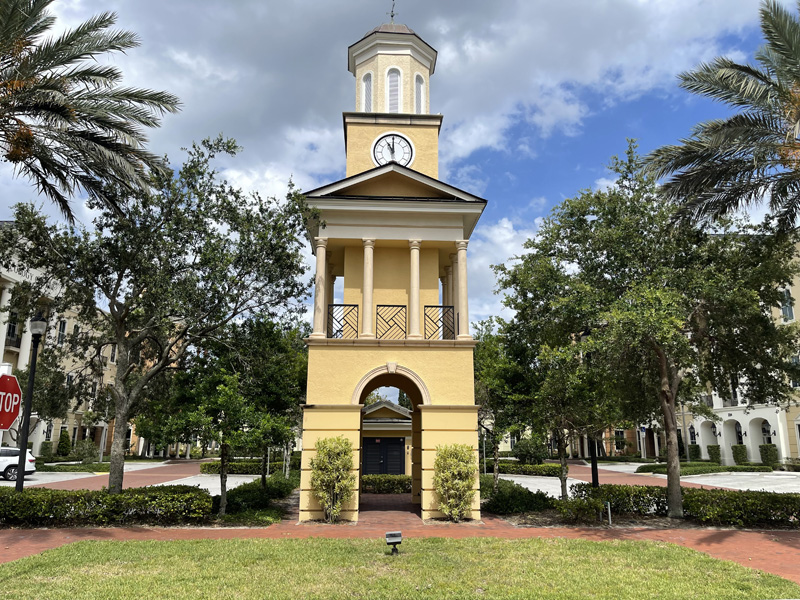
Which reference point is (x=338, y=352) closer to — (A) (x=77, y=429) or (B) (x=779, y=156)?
(B) (x=779, y=156)

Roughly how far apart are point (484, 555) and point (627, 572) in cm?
258

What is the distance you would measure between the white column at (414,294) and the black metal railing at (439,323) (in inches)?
27.9

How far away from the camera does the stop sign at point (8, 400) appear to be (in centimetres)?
669

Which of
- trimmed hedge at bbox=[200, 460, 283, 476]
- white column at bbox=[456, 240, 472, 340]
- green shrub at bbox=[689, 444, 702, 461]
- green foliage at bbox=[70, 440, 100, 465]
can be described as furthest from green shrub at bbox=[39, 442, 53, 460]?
green shrub at bbox=[689, 444, 702, 461]

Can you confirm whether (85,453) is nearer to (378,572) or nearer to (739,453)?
(378,572)

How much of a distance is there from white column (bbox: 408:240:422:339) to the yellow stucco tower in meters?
0.03

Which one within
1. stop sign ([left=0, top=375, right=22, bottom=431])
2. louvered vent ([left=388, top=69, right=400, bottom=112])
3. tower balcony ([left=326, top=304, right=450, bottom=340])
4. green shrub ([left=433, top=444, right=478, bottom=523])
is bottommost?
green shrub ([left=433, top=444, right=478, bottom=523])

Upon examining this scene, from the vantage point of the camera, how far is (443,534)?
1341cm

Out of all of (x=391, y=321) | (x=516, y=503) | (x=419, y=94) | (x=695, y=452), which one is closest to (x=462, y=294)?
(x=391, y=321)

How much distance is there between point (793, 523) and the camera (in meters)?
14.4

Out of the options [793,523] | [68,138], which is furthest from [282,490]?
[793,523]

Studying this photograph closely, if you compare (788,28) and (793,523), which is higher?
(788,28)

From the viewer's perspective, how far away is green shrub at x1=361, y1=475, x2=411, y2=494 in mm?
23688

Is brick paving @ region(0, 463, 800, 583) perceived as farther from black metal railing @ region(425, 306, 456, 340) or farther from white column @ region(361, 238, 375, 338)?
black metal railing @ region(425, 306, 456, 340)
